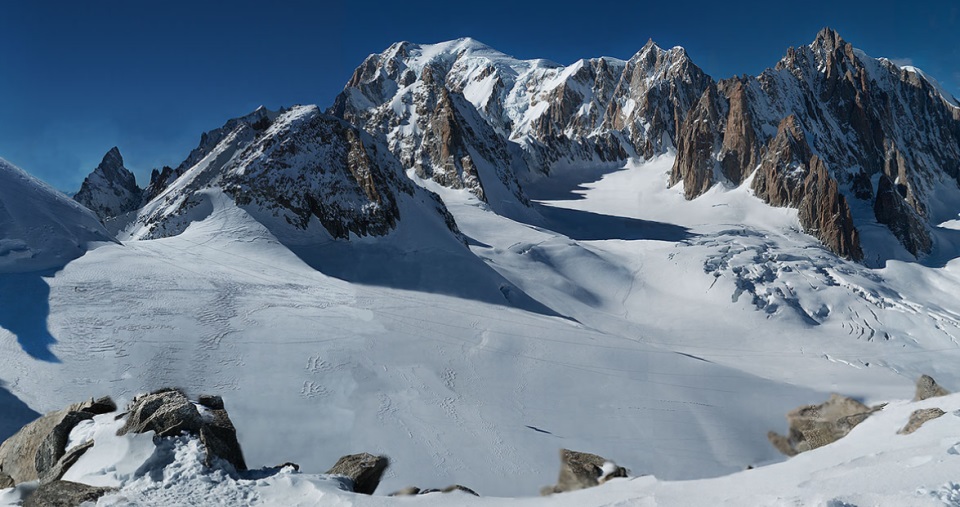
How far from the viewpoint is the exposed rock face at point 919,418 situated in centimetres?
759

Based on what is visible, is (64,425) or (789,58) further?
(789,58)

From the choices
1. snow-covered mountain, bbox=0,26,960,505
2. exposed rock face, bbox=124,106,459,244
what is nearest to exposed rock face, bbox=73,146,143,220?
snow-covered mountain, bbox=0,26,960,505

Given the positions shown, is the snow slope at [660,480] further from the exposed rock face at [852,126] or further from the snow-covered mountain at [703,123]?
the exposed rock face at [852,126]

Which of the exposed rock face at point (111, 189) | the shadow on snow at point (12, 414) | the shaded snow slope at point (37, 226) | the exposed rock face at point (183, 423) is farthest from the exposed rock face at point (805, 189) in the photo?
the exposed rock face at point (111, 189)

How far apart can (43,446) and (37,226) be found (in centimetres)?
1600

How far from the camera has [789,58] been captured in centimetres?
10475

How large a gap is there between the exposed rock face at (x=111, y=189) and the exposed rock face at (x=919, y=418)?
95.1m

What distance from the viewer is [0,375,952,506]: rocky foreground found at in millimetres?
7293

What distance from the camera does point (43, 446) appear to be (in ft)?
27.2

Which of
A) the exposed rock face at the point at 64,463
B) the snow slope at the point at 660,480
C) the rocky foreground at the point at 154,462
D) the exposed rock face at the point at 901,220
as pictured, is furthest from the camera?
the exposed rock face at the point at 901,220

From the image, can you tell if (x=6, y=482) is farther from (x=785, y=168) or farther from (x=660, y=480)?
(x=785, y=168)

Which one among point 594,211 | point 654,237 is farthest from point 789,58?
point 654,237

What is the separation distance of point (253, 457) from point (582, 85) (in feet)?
455

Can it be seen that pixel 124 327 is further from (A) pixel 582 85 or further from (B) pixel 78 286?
(A) pixel 582 85
